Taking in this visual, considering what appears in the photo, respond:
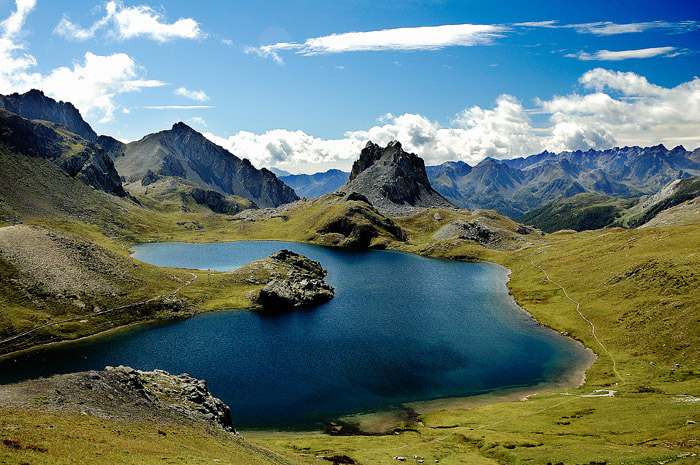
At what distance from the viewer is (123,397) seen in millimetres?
46188

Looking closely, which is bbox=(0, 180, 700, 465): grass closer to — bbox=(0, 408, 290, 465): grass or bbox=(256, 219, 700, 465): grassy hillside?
bbox=(256, 219, 700, 465): grassy hillside

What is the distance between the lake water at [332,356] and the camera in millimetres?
74688

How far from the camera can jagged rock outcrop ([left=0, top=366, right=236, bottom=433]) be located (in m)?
39.3

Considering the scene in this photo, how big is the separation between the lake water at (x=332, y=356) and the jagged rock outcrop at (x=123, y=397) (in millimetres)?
13438

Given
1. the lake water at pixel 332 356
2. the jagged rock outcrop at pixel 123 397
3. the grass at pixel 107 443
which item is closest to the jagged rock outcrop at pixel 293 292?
the lake water at pixel 332 356

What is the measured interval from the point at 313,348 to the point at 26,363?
6279cm

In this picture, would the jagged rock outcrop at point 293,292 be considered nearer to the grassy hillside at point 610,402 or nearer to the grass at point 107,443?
the grassy hillside at point 610,402

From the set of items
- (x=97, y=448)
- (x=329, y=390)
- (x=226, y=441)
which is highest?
(x=97, y=448)

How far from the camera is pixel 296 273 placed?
527 feet

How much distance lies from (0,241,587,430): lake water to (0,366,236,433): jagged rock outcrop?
13.4 m

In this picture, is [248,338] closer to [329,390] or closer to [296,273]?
[329,390]

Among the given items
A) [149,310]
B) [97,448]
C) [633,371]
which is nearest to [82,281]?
[149,310]

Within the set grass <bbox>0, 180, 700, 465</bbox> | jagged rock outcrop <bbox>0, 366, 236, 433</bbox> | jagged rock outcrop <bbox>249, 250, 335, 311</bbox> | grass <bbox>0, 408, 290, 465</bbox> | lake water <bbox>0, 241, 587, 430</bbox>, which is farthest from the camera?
jagged rock outcrop <bbox>249, 250, 335, 311</bbox>

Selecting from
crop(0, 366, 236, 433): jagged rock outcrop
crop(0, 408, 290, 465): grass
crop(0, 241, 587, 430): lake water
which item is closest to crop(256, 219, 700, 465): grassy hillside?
crop(0, 241, 587, 430): lake water
